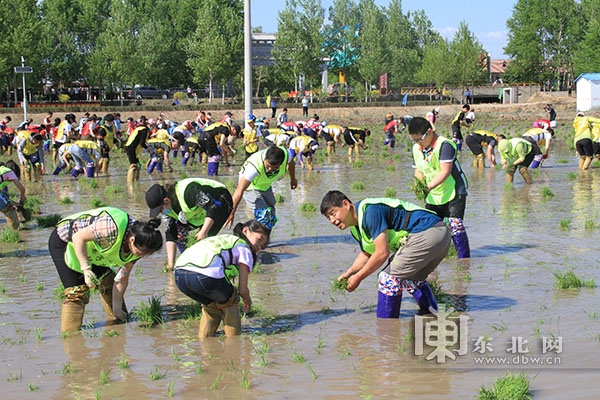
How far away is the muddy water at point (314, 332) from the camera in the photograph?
5598mm

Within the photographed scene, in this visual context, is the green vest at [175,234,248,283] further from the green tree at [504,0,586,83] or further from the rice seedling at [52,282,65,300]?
the green tree at [504,0,586,83]

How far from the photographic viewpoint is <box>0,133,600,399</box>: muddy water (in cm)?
560

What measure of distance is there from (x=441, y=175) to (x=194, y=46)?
55547mm

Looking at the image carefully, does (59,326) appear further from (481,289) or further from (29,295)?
(481,289)

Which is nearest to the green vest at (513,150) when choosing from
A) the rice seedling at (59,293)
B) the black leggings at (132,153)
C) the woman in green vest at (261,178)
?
the woman in green vest at (261,178)

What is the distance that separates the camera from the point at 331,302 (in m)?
8.01

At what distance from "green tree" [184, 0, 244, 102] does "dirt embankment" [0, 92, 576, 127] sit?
969 centimetres

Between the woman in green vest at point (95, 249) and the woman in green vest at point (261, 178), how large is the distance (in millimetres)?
2504

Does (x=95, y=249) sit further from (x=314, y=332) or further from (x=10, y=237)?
(x=10, y=237)

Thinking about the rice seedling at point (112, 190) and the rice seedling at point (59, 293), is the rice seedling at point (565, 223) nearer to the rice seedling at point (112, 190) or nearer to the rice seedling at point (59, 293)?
the rice seedling at point (59, 293)

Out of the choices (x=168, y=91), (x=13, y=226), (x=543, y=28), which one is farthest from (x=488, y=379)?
(x=543, y=28)

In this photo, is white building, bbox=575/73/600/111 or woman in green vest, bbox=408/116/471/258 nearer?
woman in green vest, bbox=408/116/471/258

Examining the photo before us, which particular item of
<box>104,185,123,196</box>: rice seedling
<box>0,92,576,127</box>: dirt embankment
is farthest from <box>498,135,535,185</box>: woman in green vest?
<box>0,92,576,127</box>: dirt embankment

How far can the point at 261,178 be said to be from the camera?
988cm
